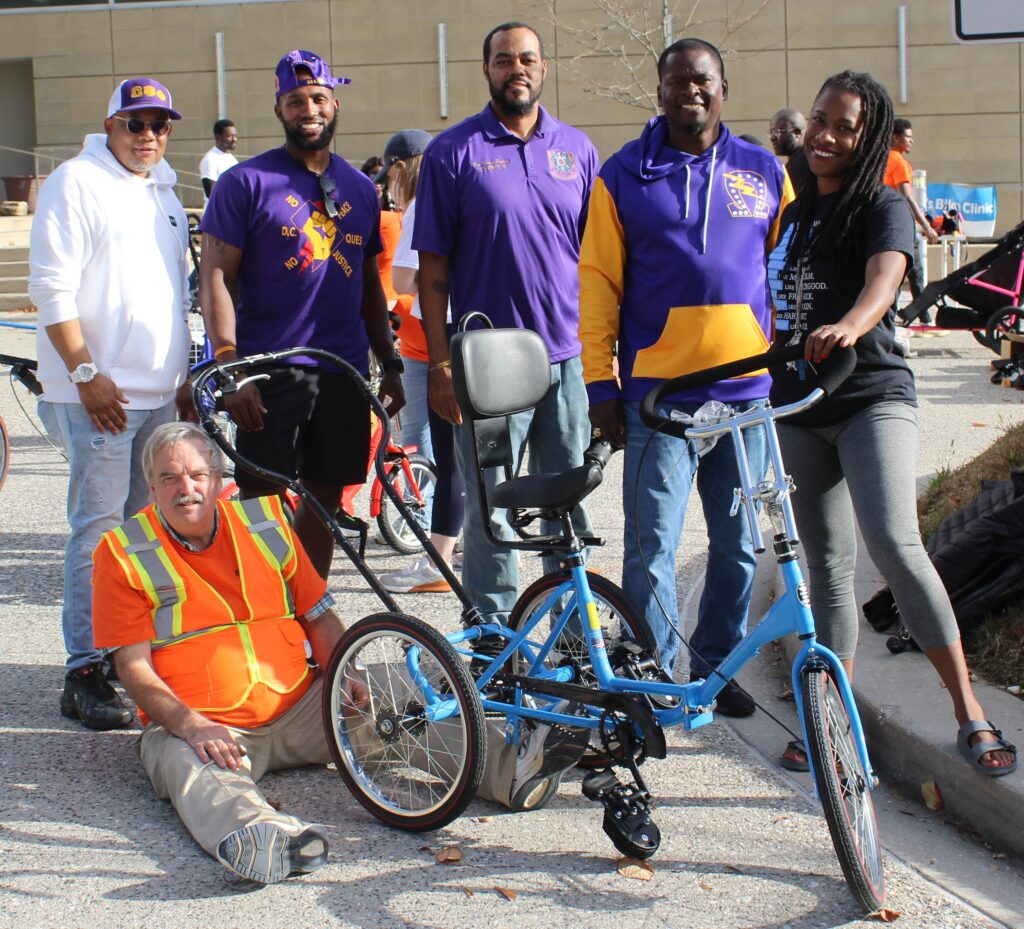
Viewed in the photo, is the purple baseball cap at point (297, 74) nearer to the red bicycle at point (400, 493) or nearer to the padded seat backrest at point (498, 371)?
the padded seat backrest at point (498, 371)

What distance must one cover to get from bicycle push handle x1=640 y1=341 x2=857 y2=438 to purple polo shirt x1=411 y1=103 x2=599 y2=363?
4.35 ft

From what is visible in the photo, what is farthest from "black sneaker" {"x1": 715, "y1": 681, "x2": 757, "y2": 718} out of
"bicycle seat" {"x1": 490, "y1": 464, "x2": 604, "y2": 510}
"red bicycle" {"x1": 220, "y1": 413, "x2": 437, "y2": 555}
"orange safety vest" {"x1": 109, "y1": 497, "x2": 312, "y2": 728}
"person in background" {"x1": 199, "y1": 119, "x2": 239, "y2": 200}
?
"person in background" {"x1": 199, "y1": 119, "x2": 239, "y2": 200}

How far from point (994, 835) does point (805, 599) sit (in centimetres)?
100

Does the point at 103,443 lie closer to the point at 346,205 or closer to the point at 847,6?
the point at 346,205

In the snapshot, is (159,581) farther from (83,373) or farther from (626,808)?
(626,808)

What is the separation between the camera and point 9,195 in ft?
85.1

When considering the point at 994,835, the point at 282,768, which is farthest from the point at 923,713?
the point at 282,768

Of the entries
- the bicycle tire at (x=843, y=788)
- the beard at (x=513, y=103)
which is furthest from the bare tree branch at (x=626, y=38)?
the bicycle tire at (x=843, y=788)

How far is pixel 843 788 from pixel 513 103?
8.69 ft

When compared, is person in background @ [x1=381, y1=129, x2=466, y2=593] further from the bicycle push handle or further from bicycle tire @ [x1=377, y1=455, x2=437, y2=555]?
the bicycle push handle

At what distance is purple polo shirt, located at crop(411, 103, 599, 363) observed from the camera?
15.8 feet

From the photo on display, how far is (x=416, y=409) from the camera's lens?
282 inches

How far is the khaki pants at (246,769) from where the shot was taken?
12.1ft

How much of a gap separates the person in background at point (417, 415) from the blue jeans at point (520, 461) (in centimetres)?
63
